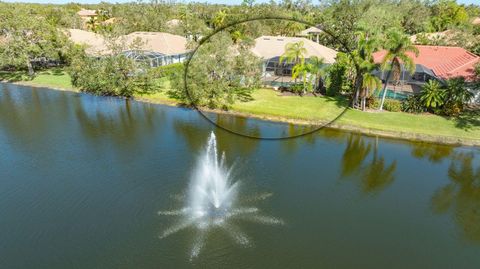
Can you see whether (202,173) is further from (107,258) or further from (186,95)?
(186,95)

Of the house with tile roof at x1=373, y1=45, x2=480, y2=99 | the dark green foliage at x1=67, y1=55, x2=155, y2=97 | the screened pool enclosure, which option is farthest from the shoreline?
the screened pool enclosure

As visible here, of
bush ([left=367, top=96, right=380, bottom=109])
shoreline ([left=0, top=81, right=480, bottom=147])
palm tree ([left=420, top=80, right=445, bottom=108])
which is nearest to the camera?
shoreline ([left=0, top=81, right=480, bottom=147])

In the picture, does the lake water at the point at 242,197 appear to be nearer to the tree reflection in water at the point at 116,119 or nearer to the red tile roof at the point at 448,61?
the tree reflection in water at the point at 116,119

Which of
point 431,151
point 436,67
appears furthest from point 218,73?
point 436,67

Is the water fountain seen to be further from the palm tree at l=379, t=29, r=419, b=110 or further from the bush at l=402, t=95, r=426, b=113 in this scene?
the bush at l=402, t=95, r=426, b=113

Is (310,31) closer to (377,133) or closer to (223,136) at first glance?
(377,133)
